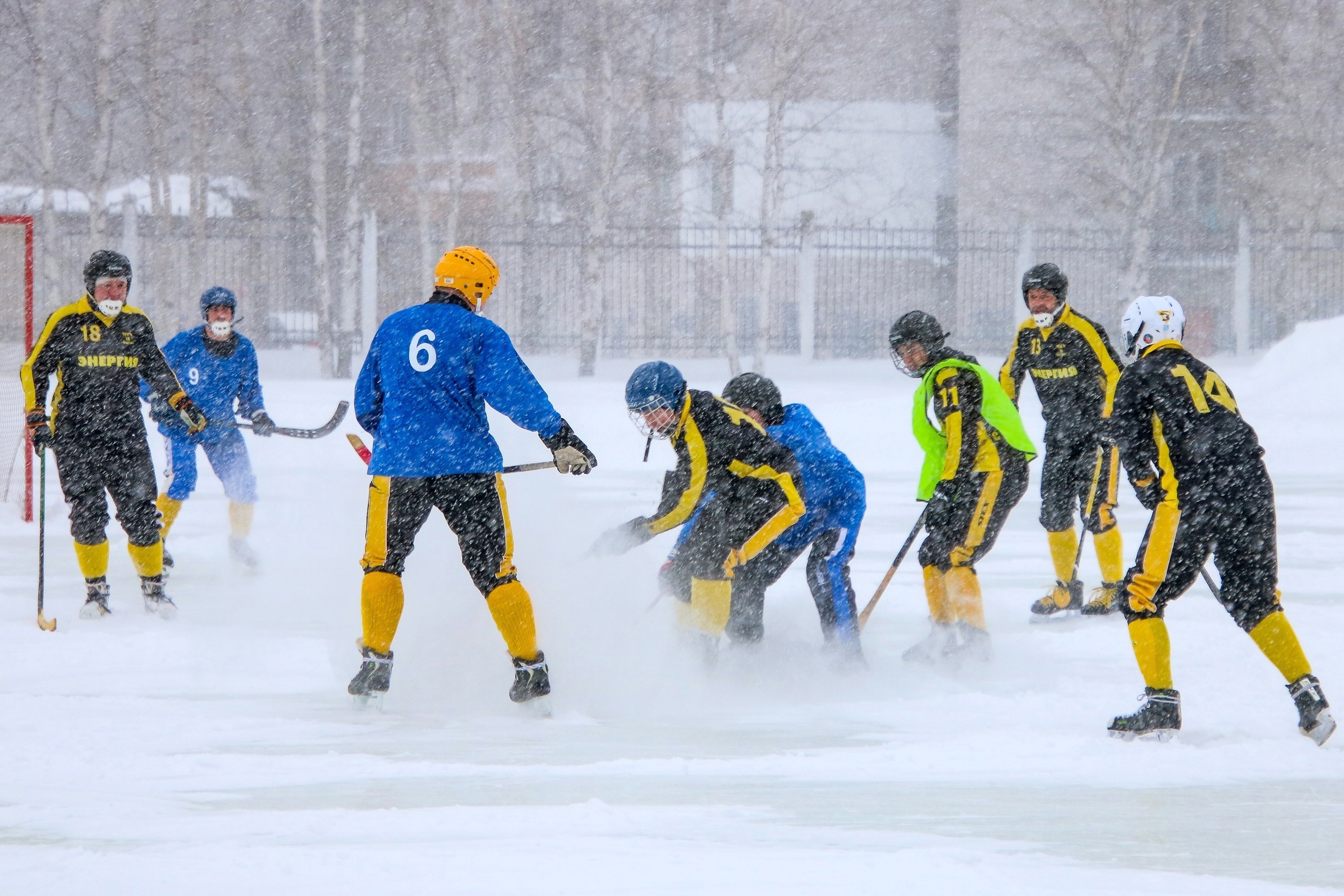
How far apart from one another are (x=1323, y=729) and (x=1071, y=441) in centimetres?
292

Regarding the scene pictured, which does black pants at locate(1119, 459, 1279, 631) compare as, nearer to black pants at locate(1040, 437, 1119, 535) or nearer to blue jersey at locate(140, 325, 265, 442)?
black pants at locate(1040, 437, 1119, 535)

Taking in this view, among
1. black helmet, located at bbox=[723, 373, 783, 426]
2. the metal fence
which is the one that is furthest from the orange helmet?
the metal fence

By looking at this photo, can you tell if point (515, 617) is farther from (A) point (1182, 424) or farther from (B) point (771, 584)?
(A) point (1182, 424)

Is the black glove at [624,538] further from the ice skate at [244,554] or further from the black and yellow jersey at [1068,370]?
the ice skate at [244,554]

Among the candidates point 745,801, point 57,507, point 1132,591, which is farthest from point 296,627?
point 57,507

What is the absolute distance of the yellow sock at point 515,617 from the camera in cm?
517

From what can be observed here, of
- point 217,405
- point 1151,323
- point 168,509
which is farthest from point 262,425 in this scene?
point 1151,323

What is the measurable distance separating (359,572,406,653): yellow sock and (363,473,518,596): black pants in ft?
0.26

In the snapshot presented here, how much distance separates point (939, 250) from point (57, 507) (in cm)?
1547

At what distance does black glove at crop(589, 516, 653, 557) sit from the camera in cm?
587

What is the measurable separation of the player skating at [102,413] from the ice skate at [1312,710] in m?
5.21

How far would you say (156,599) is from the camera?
293 inches

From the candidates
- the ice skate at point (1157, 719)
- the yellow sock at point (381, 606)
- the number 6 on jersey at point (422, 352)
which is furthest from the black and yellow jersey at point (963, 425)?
the yellow sock at point (381, 606)

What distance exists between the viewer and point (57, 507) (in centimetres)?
1156
